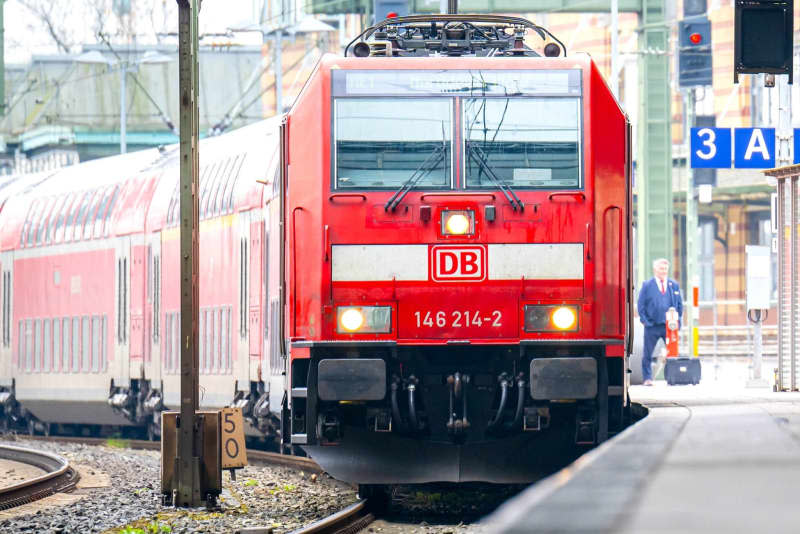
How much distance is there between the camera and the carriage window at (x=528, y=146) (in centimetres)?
1143

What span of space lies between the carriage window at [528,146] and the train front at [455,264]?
10mm

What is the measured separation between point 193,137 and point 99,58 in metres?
24.5

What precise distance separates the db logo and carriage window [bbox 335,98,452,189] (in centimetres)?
42

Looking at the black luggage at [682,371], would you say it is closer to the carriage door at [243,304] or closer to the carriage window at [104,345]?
the carriage door at [243,304]

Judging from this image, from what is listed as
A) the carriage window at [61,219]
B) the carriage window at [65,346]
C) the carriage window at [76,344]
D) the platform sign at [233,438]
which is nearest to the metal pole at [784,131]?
the platform sign at [233,438]

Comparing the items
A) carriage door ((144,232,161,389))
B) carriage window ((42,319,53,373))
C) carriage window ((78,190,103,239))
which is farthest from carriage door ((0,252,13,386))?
carriage door ((144,232,161,389))

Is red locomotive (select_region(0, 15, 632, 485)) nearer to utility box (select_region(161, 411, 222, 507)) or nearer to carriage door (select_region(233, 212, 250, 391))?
utility box (select_region(161, 411, 222, 507))

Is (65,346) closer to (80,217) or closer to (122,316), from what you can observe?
(80,217)

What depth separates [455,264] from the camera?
447 inches

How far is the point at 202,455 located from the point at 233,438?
510 mm

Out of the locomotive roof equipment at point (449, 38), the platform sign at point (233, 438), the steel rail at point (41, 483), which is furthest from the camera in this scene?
the steel rail at point (41, 483)

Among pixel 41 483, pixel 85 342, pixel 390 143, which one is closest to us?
pixel 390 143

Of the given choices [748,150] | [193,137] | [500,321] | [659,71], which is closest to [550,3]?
[659,71]

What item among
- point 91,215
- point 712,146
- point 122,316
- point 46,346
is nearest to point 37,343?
point 46,346
